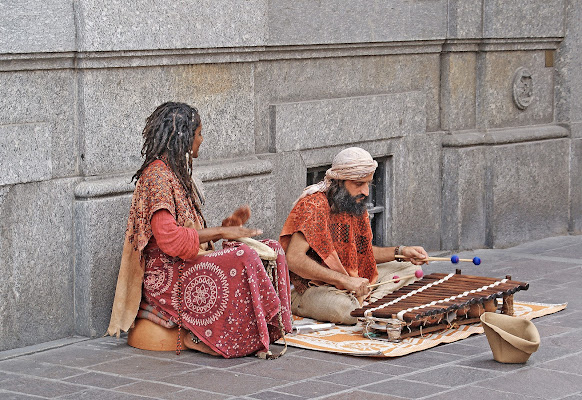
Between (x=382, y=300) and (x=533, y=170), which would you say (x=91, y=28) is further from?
(x=533, y=170)

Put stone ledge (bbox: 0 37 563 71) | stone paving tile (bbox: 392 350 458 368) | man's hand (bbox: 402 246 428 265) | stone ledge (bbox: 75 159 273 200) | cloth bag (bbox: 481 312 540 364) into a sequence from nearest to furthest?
1. cloth bag (bbox: 481 312 540 364)
2. stone paving tile (bbox: 392 350 458 368)
3. stone ledge (bbox: 0 37 563 71)
4. stone ledge (bbox: 75 159 273 200)
5. man's hand (bbox: 402 246 428 265)

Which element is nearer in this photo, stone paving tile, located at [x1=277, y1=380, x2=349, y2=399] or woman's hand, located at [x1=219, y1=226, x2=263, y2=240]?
stone paving tile, located at [x1=277, y1=380, x2=349, y2=399]

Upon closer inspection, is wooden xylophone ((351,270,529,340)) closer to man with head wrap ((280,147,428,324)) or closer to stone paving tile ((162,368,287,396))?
man with head wrap ((280,147,428,324))

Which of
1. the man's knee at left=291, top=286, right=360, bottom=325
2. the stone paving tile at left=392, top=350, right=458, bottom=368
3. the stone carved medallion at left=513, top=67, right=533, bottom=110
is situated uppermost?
the stone carved medallion at left=513, top=67, right=533, bottom=110

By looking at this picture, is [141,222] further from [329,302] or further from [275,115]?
[275,115]

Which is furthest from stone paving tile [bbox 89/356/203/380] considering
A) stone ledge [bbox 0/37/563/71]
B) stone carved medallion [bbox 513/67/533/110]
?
stone carved medallion [bbox 513/67/533/110]

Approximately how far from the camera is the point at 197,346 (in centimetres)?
578

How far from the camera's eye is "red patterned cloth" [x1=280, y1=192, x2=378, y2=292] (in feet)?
21.3

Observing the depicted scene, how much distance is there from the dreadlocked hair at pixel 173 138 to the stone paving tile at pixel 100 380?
105 centimetres

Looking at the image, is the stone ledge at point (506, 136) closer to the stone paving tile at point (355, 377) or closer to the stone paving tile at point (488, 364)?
the stone paving tile at point (488, 364)

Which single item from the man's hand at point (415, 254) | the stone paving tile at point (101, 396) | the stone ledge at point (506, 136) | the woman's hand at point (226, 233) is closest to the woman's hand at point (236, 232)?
the woman's hand at point (226, 233)

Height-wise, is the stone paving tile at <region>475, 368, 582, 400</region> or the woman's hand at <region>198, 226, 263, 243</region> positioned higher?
the woman's hand at <region>198, 226, 263, 243</region>

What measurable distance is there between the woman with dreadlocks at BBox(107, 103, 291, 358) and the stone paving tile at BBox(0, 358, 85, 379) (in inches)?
16.0

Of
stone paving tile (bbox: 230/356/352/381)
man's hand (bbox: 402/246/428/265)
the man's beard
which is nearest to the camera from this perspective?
stone paving tile (bbox: 230/356/352/381)
